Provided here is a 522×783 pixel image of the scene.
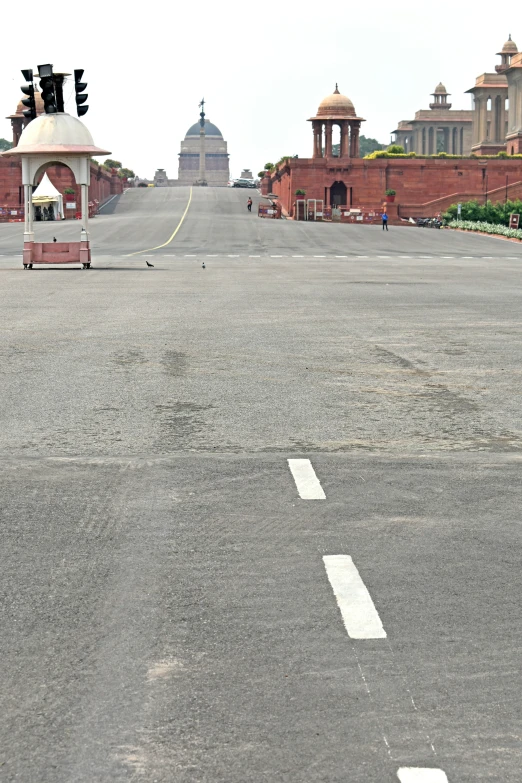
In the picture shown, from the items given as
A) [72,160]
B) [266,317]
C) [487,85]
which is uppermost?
[487,85]

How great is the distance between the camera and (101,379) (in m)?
12.3

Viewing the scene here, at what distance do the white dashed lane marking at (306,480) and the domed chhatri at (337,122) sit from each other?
119m

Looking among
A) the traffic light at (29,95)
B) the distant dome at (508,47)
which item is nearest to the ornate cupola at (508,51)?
the distant dome at (508,47)

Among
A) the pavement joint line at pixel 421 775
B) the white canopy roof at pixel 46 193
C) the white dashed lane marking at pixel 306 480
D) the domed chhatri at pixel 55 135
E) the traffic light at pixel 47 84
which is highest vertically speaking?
the traffic light at pixel 47 84

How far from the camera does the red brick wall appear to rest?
364 feet

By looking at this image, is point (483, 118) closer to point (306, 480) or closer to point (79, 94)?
point (79, 94)

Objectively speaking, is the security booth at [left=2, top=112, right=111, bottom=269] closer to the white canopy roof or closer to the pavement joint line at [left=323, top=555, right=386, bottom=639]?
the pavement joint line at [left=323, top=555, right=386, bottom=639]

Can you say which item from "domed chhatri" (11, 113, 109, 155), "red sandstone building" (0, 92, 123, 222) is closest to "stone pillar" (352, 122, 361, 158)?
"red sandstone building" (0, 92, 123, 222)

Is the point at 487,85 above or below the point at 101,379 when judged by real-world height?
above

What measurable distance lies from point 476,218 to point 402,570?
3555 inches

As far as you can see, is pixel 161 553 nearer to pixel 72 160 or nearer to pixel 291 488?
pixel 291 488

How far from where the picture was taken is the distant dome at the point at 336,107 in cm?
12538

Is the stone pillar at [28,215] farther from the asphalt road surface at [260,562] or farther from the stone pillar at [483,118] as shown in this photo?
A: the stone pillar at [483,118]

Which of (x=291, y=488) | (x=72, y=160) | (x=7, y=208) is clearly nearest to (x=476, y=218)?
(x=7, y=208)
